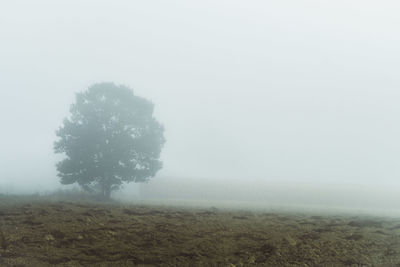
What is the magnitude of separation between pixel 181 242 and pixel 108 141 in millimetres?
26861

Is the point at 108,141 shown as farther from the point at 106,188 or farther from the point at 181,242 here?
the point at 181,242

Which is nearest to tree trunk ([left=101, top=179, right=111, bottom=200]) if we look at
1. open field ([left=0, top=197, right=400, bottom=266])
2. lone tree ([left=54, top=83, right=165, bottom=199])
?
lone tree ([left=54, top=83, right=165, bottom=199])

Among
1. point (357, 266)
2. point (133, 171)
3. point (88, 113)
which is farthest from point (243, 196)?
point (357, 266)

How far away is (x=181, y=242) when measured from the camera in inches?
629

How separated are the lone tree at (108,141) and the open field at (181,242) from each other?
683 inches

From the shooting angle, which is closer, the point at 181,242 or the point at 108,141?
the point at 181,242

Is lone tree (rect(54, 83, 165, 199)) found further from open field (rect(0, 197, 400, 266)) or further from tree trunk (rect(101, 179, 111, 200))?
open field (rect(0, 197, 400, 266))

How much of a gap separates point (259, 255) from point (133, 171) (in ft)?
94.1

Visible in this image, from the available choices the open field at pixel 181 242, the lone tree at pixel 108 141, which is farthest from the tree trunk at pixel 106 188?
the open field at pixel 181 242

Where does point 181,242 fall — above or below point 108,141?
below

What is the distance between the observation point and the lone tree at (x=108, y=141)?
39344mm

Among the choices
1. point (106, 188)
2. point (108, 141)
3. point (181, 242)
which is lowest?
point (181, 242)

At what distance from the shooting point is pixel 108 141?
4047cm

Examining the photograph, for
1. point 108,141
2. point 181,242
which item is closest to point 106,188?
point 108,141
